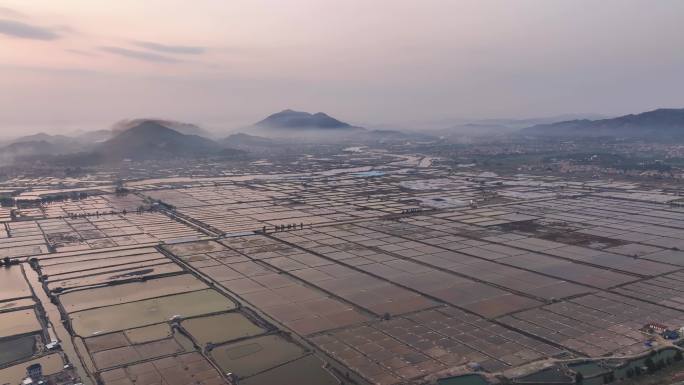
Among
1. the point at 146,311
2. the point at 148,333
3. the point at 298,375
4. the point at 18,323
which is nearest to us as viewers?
the point at 298,375

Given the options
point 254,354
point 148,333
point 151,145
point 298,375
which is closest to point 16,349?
point 148,333

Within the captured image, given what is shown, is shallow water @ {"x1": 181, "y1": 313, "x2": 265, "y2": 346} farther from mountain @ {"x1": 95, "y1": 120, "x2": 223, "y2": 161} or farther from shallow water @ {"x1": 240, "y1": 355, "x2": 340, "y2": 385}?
mountain @ {"x1": 95, "y1": 120, "x2": 223, "y2": 161}

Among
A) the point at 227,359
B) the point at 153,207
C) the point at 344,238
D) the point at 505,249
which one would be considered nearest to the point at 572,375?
the point at 227,359

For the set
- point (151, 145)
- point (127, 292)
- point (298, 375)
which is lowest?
point (298, 375)

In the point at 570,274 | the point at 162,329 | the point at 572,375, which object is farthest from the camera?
the point at 570,274

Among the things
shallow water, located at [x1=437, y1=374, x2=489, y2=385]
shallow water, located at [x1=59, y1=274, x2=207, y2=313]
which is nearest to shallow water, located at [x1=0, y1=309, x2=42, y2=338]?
shallow water, located at [x1=59, y1=274, x2=207, y2=313]

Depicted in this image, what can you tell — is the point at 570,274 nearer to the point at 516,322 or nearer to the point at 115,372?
the point at 516,322

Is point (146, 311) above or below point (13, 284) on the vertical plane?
above

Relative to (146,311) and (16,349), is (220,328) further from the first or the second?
(16,349)
